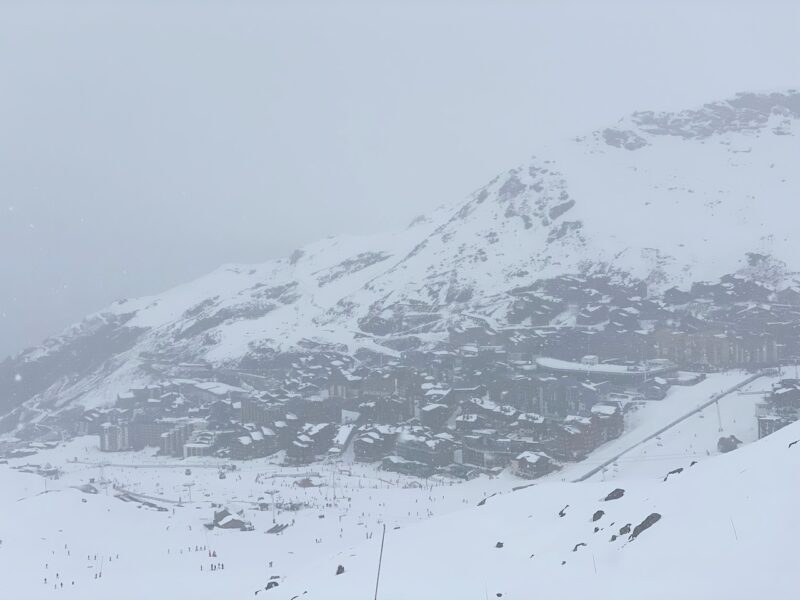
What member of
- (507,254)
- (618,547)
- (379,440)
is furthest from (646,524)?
(507,254)

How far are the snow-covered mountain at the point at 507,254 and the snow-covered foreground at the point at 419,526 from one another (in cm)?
2416

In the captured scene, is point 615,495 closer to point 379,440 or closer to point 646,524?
point 646,524

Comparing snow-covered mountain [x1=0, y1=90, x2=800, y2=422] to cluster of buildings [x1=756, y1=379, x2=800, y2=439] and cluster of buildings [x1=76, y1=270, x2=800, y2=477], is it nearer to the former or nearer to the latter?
cluster of buildings [x1=76, y1=270, x2=800, y2=477]

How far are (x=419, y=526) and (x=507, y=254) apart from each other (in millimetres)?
56055

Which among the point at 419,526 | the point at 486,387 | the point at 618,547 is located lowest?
the point at 486,387

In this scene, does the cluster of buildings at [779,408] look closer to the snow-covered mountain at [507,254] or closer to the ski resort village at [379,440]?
the ski resort village at [379,440]

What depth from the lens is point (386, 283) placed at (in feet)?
246

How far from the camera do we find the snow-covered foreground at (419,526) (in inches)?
335

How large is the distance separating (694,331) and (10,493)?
41.6 meters

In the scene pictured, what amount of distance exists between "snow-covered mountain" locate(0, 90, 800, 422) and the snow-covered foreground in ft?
79.3

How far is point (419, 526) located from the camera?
17.4 m

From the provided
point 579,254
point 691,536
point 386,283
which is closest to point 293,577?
point 691,536

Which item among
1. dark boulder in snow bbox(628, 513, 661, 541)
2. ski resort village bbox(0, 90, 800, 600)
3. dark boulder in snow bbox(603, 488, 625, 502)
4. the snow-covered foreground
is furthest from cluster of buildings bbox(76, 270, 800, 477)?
dark boulder in snow bbox(628, 513, 661, 541)

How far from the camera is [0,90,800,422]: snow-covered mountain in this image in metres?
64.0
